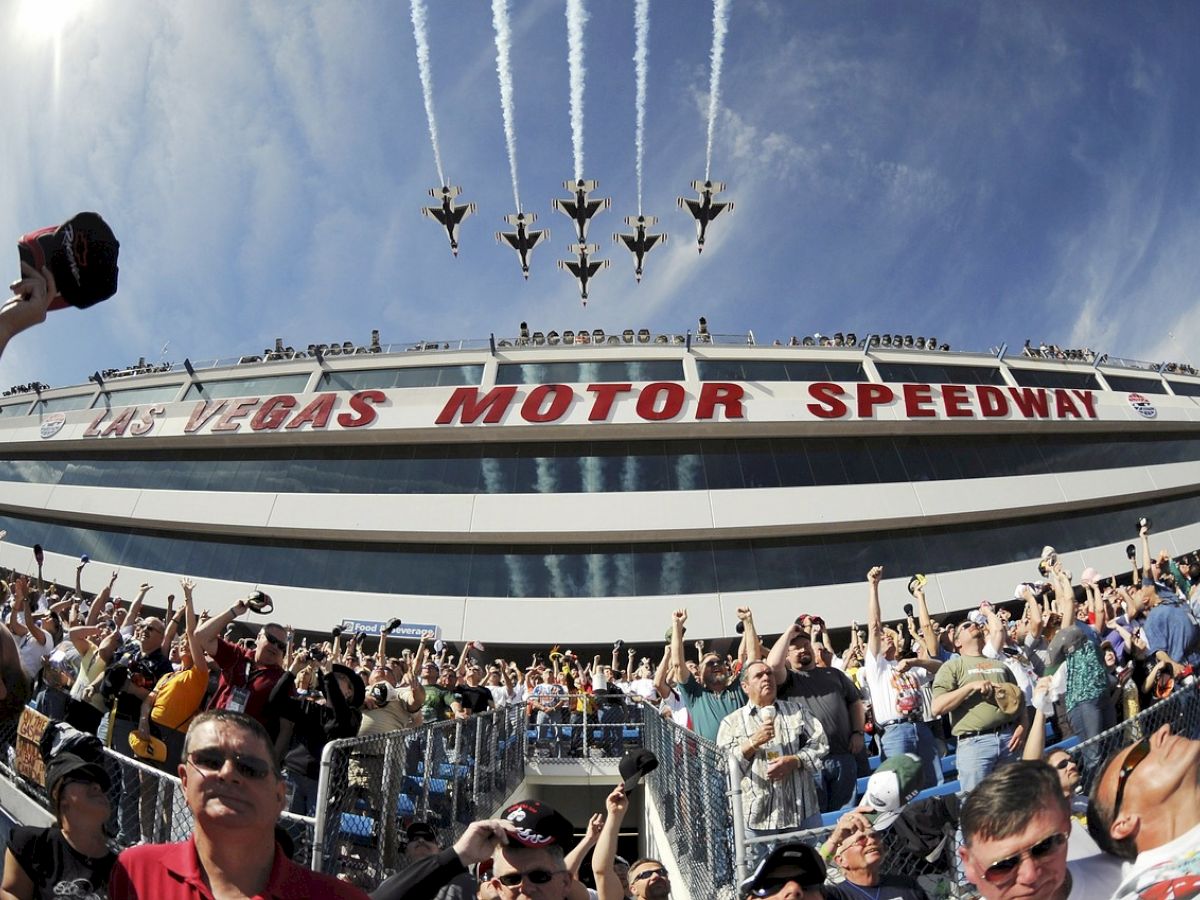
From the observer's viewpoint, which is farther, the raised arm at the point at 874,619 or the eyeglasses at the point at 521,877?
the raised arm at the point at 874,619

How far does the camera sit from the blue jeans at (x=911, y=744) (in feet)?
17.9

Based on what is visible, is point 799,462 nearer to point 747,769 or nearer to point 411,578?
point 411,578

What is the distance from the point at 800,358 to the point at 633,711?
59.6 feet

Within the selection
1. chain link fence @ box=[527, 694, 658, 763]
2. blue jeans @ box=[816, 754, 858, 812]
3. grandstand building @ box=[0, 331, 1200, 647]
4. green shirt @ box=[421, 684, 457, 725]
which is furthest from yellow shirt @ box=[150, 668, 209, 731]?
grandstand building @ box=[0, 331, 1200, 647]

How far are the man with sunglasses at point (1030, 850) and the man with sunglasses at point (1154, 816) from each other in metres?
0.09

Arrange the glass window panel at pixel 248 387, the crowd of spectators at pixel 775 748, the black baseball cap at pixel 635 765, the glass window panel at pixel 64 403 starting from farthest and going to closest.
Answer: the glass window panel at pixel 64 403
the glass window panel at pixel 248 387
the black baseball cap at pixel 635 765
the crowd of spectators at pixel 775 748

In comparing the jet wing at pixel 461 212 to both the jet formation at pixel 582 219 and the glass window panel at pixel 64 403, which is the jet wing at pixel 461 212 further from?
the glass window panel at pixel 64 403

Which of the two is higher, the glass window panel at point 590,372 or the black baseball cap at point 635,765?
the glass window panel at point 590,372

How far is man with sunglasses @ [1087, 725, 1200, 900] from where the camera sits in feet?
5.65

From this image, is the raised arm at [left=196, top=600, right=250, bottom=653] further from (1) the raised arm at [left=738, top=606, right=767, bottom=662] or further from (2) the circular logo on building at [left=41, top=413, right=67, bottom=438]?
(2) the circular logo on building at [left=41, top=413, right=67, bottom=438]

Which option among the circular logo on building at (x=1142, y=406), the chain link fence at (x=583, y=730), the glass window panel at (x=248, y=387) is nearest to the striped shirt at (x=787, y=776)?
the chain link fence at (x=583, y=730)

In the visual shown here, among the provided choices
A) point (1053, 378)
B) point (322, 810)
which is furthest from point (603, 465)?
point (1053, 378)

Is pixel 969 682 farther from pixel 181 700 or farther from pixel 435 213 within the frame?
pixel 435 213

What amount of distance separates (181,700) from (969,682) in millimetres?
5846
